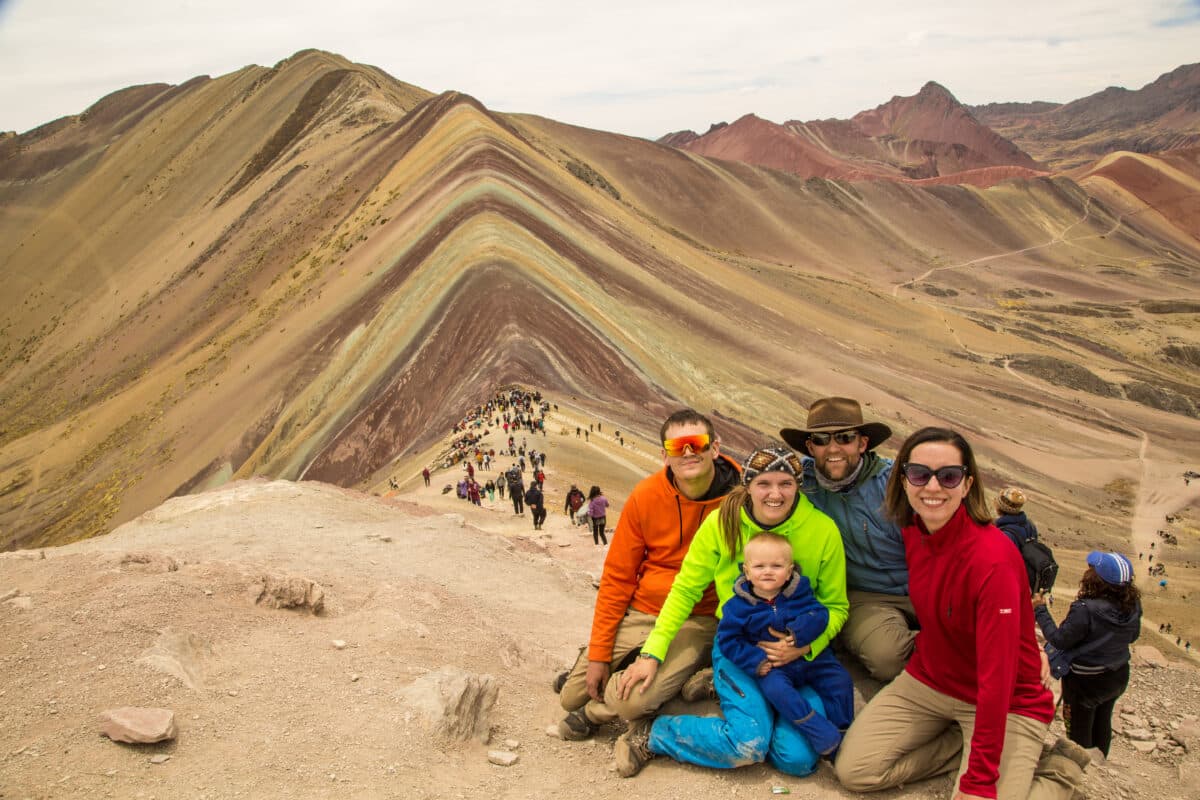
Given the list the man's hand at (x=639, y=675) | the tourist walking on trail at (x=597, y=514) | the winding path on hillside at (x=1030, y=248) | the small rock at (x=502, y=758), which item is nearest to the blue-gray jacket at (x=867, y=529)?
the man's hand at (x=639, y=675)

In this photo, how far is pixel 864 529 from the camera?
15.5 ft

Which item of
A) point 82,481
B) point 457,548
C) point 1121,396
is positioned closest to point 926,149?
point 1121,396

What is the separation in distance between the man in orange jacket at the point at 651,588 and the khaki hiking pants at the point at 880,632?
0.83 metres

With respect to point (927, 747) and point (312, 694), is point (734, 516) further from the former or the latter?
point (312, 694)

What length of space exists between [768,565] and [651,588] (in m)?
1.05

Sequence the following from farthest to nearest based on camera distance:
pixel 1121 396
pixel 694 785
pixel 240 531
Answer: pixel 1121 396 → pixel 240 531 → pixel 694 785

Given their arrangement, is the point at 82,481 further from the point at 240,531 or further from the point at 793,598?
the point at 793,598

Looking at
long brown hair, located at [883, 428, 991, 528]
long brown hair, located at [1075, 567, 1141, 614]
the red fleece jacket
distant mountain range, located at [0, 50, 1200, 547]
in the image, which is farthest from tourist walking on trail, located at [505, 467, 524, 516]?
long brown hair, located at [883, 428, 991, 528]

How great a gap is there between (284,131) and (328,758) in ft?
237

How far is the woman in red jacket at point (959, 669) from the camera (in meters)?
3.63

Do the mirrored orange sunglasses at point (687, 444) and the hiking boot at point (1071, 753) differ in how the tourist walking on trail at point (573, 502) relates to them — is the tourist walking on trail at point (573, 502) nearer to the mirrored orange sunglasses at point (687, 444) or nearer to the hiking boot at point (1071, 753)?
the mirrored orange sunglasses at point (687, 444)

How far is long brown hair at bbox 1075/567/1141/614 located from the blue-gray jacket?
45.8 inches

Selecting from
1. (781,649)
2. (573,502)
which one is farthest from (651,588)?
(573,502)

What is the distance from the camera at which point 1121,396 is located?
44.4 meters
